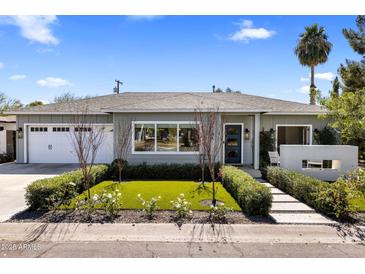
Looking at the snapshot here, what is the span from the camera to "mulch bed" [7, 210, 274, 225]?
6254 millimetres

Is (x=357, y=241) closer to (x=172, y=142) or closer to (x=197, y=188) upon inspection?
(x=197, y=188)

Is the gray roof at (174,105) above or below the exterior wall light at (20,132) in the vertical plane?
above

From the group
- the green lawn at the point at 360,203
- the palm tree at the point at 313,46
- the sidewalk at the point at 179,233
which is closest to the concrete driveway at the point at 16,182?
the sidewalk at the point at 179,233

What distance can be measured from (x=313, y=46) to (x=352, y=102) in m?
16.1

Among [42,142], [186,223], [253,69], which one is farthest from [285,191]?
[42,142]

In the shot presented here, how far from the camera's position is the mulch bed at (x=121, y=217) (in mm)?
6254

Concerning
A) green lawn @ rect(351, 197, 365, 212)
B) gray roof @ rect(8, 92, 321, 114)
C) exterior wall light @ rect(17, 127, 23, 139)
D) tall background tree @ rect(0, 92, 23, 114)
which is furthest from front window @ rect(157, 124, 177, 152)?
tall background tree @ rect(0, 92, 23, 114)

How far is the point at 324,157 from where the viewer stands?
35.4ft

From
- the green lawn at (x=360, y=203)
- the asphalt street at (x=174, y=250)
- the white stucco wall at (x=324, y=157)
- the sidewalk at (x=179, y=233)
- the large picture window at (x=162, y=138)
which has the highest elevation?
the large picture window at (x=162, y=138)

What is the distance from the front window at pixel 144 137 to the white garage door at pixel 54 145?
3.87 meters

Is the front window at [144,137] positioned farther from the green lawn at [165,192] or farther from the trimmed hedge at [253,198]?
the trimmed hedge at [253,198]

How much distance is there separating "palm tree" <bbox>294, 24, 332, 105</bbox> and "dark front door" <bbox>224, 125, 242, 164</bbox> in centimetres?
1755

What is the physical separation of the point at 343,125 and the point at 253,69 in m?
7.00

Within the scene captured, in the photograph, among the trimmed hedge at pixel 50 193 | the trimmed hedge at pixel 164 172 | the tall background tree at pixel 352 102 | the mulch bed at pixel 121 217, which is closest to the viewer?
the mulch bed at pixel 121 217
